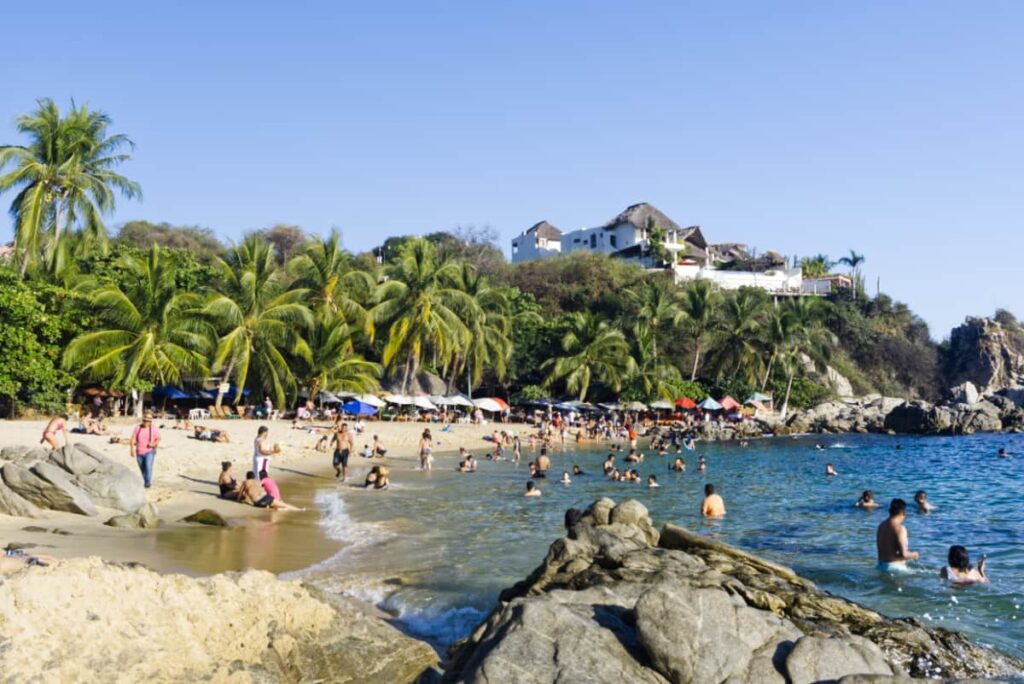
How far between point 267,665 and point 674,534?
5253 mm

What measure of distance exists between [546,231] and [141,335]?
206 ft

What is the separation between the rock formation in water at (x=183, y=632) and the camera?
5578mm

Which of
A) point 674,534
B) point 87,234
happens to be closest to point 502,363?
point 87,234

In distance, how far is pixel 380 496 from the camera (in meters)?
20.5

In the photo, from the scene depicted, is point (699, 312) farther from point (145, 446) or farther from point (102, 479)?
point (102, 479)

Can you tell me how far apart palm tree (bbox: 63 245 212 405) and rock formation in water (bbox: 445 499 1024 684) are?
95.8ft

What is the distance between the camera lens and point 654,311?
183ft

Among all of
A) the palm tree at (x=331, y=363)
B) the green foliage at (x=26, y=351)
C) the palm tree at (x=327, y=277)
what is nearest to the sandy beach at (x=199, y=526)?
the green foliage at (x=26, y=351)

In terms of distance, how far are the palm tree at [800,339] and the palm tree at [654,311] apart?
26.4 ft

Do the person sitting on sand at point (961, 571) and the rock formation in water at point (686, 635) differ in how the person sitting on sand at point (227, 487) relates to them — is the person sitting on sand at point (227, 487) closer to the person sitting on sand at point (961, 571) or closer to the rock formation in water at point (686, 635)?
the rock formation in water at point (686, 635)

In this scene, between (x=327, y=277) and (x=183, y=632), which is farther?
(x=327, y=277)

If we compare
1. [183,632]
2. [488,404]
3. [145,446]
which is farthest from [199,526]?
[488,404]

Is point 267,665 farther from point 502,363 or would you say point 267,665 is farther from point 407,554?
point 502,363

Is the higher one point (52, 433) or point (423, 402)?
point (423, 402)
